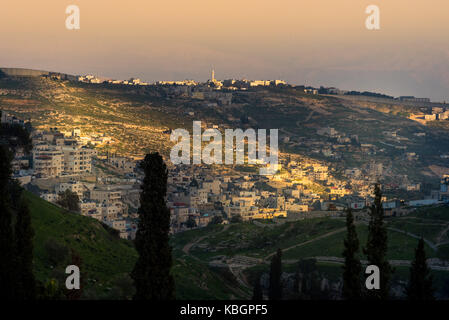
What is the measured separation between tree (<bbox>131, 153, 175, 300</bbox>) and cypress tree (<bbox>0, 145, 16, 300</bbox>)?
159 inches

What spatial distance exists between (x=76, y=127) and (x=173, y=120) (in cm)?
3480

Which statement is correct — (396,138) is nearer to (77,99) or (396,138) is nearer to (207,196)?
(77,99)

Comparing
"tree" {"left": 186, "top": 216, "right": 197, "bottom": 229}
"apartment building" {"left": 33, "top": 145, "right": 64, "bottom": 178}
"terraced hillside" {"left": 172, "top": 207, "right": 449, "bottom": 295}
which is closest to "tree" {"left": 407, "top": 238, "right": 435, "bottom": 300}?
"terraced hillside" {"left": 172, "top": 207, "right": 449, "bottom": 295}

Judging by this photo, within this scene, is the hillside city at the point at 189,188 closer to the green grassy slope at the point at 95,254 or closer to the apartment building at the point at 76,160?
the apartment building at the point at 76,160

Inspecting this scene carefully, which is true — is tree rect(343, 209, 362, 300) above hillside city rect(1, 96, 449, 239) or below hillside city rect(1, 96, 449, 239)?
above

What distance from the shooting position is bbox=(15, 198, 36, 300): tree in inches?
916

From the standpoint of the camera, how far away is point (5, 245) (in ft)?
77.1

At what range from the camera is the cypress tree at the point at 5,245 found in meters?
23.2

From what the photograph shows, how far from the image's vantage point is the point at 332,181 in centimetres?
13288

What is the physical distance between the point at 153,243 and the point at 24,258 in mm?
4286

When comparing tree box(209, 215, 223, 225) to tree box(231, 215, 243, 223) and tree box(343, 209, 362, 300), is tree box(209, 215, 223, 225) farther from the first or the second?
tree box(343, 209, 362, 300)

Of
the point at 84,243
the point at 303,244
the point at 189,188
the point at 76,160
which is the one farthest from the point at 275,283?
the point at 76,160

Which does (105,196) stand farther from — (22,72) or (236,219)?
(22,72)

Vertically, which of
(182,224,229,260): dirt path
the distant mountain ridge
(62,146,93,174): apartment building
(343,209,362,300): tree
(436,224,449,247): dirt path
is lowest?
(182,224,229,260): dirt path
